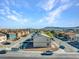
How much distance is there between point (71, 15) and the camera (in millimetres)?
1794

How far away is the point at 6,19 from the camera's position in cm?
179

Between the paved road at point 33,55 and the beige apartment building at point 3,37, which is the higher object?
the beige apartment building at point 3,37

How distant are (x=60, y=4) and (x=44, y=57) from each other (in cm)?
69

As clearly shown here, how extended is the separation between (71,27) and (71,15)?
0.15 metres

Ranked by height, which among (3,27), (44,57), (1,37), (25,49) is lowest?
(44,57)

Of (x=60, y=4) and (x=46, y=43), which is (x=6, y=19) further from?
(x=60, y=4)

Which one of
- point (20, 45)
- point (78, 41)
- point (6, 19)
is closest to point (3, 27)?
point (6, 19)

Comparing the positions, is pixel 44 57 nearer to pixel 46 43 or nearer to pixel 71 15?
pixel 46 43

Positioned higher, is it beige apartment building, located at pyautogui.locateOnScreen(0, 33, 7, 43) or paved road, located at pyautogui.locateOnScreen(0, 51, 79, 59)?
beige apartment building, located at pyautogui.locateOnScreen(0, 33, 7, 43)

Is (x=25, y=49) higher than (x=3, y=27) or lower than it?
lower

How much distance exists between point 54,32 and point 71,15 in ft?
0.98

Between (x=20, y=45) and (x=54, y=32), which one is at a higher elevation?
(x=54, y=32)

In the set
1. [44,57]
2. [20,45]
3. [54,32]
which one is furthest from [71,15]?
[20,45]

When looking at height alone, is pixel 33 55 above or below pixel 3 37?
below
